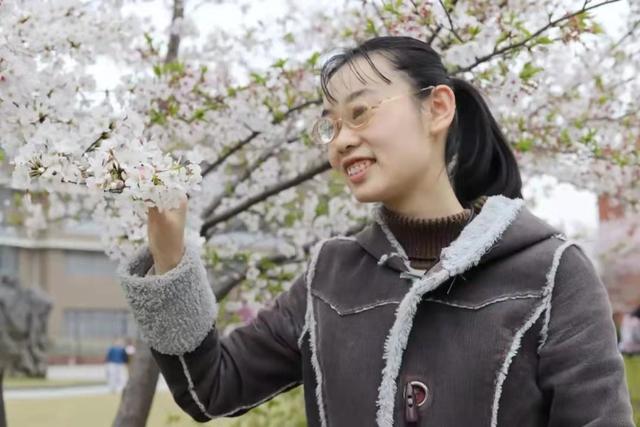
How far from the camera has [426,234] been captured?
5.16ft

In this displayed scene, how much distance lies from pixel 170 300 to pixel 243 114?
1.91 metres

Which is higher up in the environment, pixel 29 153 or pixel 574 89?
pixel 29 153

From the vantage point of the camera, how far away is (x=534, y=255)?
1456 millimetres

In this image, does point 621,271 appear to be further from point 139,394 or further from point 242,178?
point 139,394

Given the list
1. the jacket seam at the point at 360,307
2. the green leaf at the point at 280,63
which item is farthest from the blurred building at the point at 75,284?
the jacket seam at the point at 360,307

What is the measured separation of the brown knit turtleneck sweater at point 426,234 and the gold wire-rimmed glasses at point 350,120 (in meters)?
0.19

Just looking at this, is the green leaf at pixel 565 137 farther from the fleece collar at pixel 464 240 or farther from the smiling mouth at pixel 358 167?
the smiling mouth at pixel 358 167

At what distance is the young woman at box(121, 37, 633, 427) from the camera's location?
4.47 feet

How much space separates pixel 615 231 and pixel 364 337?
18.3 m

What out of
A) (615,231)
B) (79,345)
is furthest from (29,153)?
(79,345)

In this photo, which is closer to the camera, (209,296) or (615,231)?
(209,296)

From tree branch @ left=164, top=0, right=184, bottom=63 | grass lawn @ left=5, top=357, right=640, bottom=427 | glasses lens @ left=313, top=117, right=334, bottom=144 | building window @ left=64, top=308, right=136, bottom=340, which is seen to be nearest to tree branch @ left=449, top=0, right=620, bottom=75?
glasses lens @ left=313, top=117, right=334, bottom=144

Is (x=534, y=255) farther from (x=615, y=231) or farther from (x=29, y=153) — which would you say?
(x=615, y=231)

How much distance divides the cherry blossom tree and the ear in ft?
1.42
